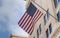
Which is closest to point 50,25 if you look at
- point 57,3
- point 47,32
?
point 47,32

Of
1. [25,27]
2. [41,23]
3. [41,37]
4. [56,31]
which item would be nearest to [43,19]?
[41,23]

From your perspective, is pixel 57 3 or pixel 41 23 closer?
pixel 57 3

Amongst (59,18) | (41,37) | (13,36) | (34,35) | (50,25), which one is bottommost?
(13,36)

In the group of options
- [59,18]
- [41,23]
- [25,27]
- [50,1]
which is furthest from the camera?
[41,23]

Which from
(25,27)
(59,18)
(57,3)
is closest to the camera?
(25,27)

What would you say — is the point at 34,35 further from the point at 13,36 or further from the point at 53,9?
the point at 13,36

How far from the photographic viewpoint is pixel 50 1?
36406mm

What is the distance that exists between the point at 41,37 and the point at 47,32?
227 centimetres

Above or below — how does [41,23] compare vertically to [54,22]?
below

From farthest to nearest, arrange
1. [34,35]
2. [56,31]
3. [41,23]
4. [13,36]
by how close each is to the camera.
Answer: [13,36]
[34,35]
[41,23]
[56,31]

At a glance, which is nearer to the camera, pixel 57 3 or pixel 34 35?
pixel 57 3

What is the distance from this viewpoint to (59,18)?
104 ft

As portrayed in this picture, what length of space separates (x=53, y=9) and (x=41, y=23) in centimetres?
515

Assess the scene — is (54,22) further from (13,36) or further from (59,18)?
(13,36)
